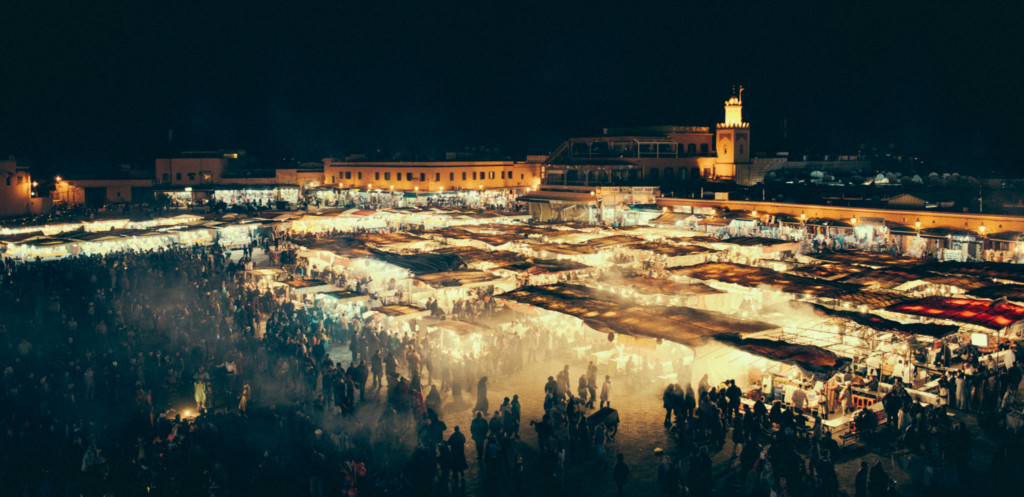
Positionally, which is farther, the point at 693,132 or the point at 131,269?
the point at 693,132

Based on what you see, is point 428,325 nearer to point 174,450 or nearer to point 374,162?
point 174,450

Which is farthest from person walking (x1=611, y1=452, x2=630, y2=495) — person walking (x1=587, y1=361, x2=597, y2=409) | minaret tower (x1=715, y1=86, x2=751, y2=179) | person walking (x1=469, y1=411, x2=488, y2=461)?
minaret tower (x1=715, y1=86, x2=751, y2=179)

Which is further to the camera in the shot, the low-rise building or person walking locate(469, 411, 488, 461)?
the low-rise building

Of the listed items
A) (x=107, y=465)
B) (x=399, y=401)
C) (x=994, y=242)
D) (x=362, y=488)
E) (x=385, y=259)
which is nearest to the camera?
(x=362, y=488)

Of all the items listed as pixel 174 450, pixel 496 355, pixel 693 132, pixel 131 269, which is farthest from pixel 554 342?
pixel 693 132

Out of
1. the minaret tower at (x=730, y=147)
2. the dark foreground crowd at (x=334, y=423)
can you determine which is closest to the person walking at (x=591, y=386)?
the dark foreground crowd at (x=334, y=423)

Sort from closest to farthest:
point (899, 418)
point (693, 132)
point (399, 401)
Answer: point (899, 418)
point (399, 401)
point (693, 132)

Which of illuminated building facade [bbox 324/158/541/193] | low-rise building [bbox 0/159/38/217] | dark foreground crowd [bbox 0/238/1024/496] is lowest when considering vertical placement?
dark foreground crowd [bbox 0/238/1024/496]

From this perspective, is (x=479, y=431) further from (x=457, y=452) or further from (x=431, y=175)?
(x=431, y=175)

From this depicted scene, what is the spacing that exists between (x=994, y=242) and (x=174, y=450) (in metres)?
24.9

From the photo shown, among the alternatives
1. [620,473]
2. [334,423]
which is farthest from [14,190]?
[620,473]

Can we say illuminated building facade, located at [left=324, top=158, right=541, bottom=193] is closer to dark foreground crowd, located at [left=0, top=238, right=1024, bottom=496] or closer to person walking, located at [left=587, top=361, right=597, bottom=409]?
dark foreground crowd, located at [left=0, top=238, right=1024, bottom=496]

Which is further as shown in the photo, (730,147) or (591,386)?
(730,147)

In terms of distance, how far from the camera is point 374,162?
53.7 m
